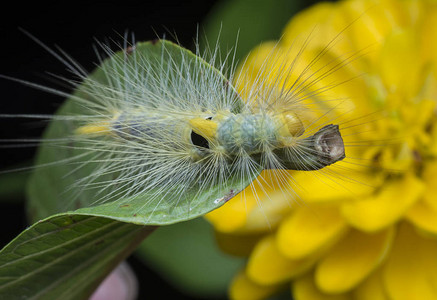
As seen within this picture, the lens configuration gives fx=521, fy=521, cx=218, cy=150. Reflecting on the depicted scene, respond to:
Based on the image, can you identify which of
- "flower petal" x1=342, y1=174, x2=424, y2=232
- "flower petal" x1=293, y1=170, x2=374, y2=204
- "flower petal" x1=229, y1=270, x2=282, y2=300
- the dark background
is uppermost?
the dark background

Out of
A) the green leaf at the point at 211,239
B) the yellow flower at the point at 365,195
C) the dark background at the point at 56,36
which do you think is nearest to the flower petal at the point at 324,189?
the yellow flower at the point at 365,195

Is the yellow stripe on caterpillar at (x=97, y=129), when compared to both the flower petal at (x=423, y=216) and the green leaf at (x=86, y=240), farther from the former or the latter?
the flower petal at (x=423, y=216)

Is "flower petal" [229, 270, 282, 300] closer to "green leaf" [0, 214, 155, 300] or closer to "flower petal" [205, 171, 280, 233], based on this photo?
"flower petal" [205, 171, 280, 233]

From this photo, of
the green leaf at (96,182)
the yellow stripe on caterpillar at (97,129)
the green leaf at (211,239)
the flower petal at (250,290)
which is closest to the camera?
the green leaf at (96,182)

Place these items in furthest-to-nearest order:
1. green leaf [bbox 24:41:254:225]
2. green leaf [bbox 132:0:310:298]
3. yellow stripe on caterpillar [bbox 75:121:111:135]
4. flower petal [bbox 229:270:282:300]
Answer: green leaf [bbox 132:0:310:298] < flower petal [bbox 229:270:282:300] < yellow stripe on caterpillar [bbox 75:121:111:135] < green leaf [bbox 24:41:254:225]

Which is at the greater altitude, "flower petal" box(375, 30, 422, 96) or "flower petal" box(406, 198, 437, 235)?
"flower petal" box(375, 30, 422, 96)

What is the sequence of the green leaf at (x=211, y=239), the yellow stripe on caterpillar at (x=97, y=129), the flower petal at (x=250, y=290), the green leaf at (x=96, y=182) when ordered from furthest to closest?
the green leaf at (x=211, y=239) → the flower petal at (x=250, y=290) → the yellow stripe on caterpillar at (x=97, y=129) → the green leaf at (x=96, y=182)

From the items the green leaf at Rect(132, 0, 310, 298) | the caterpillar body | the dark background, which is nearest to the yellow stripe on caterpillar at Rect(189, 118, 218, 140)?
the caterpillar body

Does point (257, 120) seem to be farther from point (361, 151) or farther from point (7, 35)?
point (7, 35)
